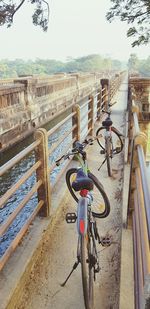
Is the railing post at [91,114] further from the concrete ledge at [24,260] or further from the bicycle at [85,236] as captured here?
the bicycle at [85,236]

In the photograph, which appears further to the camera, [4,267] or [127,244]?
[127,244]

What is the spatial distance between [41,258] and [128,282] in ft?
3.40

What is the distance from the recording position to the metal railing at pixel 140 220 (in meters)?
1.30

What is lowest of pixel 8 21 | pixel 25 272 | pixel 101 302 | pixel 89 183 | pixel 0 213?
pixel 0 213

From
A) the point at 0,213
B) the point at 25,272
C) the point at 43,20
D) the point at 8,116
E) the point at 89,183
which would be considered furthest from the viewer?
the point at 43,20

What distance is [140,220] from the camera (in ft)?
5.92

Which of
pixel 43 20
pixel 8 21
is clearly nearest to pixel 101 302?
pixel 8 21

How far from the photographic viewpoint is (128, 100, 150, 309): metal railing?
1.30m

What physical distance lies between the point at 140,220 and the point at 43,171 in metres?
1.76

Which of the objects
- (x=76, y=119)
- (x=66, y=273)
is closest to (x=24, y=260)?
(x=66, y=273)

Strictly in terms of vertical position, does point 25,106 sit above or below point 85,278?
above

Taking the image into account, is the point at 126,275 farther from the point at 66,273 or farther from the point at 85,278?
the point at 66,273

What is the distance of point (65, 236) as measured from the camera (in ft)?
11.2

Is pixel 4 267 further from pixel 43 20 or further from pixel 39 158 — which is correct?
pixel 43 20
